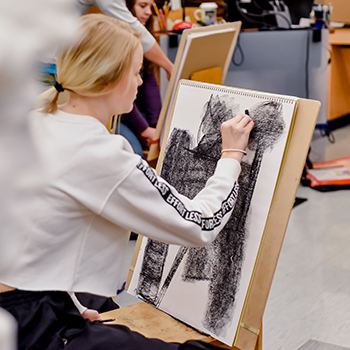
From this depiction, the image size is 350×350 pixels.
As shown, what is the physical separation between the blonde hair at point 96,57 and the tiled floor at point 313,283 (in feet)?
3.69

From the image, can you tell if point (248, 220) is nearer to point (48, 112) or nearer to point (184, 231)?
point (184, 231)

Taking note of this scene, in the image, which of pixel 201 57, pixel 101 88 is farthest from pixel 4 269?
pixel 201 57

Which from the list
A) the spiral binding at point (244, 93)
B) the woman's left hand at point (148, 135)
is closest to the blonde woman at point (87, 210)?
the spiral binding at point (244, 93)

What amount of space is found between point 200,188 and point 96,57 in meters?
0.47

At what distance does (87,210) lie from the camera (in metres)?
0.80

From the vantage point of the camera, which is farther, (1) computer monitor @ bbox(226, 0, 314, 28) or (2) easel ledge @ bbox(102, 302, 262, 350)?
(1) computer monitor @ bbox(226, 0, 314, 28)

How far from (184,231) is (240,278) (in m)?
0.27

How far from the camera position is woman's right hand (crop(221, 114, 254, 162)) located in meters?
1.01

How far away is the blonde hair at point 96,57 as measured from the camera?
0.79 metres

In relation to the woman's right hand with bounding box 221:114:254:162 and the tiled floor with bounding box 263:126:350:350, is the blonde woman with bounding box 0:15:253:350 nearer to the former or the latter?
the woman's right hand with bounding box 221:114:254:162

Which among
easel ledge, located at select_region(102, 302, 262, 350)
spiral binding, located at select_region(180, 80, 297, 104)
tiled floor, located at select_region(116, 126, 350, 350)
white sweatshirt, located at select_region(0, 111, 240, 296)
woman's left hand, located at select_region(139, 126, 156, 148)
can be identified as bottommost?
tiled floor, located at select_region(116, 126, 350, 350)

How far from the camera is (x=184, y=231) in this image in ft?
2.71

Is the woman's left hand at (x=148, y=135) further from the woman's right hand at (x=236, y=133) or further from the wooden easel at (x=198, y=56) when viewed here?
the woman's right hand at (x=236, y=133)

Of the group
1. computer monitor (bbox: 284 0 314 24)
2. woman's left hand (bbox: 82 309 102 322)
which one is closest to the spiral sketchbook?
woman's left hand (bbox: 82 309 102 322)
